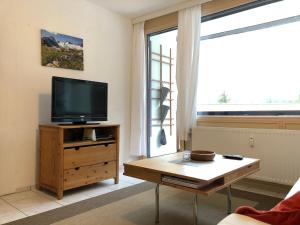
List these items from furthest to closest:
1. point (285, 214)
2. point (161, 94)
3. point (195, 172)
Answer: point (161, 94)
point (195, 172)
point (285, 214)

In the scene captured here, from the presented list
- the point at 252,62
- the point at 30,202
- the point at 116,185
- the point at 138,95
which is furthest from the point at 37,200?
the point at 252,62

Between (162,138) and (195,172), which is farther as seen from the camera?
(162,138)

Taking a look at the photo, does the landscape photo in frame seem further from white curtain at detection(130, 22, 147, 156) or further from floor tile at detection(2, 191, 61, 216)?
floor tile at detection(2, 191, 61, 216)

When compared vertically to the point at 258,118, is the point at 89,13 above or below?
above

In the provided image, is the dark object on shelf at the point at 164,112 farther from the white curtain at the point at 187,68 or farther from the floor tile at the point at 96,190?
the floor tile at the point at 96,190

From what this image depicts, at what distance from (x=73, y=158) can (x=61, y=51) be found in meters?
1.33

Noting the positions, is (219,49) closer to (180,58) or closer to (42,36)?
(180,58)

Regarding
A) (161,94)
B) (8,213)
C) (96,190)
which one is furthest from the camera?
(161,94)

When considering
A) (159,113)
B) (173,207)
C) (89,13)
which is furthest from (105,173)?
(89,13)

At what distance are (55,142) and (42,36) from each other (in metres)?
1.27

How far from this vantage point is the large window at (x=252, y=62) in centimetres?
292

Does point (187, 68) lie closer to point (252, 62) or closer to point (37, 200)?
point (252, 62)

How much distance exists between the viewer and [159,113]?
434 cm

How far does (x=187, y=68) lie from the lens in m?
3.45
